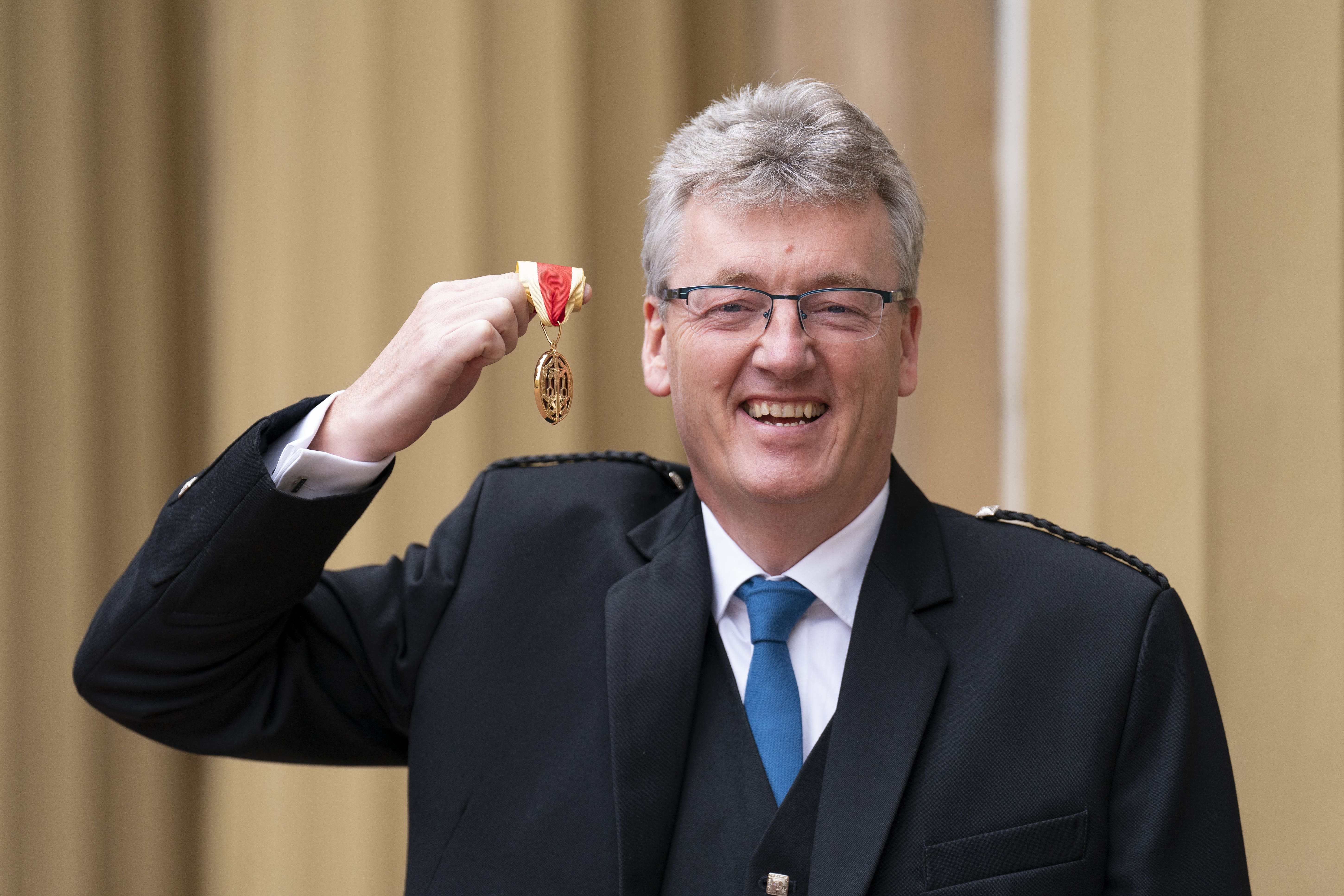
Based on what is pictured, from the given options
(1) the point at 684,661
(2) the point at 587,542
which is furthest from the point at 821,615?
(2) the point at 587,542

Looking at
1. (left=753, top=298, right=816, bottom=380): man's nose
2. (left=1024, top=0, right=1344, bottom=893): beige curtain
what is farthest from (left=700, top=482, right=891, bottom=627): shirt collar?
(left=1024, top=0, right=1344, bottom=893): beige curtain

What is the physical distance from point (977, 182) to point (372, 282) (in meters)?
1.35

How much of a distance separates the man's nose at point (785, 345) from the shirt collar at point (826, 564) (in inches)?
9.1

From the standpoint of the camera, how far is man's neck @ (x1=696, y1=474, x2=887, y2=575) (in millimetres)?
1317

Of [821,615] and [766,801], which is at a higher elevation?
[821,615]

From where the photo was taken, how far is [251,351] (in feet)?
6.94

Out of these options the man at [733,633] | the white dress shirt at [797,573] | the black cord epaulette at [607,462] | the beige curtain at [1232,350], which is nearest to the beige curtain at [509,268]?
the beige curtain at [1232,350]

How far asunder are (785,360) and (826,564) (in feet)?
0.87

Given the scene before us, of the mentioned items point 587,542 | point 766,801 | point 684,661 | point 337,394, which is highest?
point 337,394

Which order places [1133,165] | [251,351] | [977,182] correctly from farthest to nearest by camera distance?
[977,182] < [1133,165] < [251,351]

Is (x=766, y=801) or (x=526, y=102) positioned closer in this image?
(x=766, y=801)

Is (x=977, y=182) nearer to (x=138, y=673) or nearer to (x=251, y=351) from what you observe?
(x=251, y=351)

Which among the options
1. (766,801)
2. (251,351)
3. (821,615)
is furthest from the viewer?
(251,351)

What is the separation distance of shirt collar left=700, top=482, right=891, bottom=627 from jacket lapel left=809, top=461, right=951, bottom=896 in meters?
0.02
